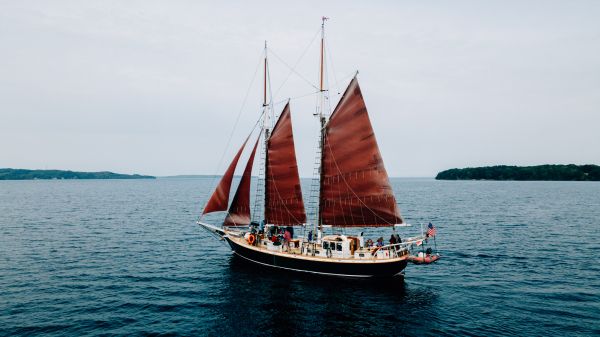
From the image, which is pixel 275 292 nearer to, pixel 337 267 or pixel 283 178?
pixel 337 267

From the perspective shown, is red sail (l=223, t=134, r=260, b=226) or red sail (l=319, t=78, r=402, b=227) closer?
red sail (l=319, t=78, r=402, b=227)

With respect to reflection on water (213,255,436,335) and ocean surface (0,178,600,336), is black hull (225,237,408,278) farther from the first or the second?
ocean surface (0,178,600,336)

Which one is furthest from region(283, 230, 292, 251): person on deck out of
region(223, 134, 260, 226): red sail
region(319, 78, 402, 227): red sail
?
region(223, 134, 260, 226): red sail

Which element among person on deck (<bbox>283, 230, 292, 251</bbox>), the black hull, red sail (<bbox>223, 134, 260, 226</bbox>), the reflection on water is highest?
red sail (<bbox>223, 134, 260, 226</bbox>)

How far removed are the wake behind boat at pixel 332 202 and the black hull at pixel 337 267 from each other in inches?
3.5

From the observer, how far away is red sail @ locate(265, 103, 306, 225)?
37375mm

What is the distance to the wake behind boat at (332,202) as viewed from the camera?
111ft

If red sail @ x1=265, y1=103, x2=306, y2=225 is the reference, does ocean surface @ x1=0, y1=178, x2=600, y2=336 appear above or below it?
below

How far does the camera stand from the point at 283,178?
124ft

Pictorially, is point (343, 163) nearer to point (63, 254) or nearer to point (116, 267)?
point (116, 267)

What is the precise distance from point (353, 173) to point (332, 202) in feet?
12.0

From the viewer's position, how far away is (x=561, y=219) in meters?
70.1

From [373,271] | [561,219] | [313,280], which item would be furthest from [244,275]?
[561,219]

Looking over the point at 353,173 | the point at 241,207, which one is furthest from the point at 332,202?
the point at 241,207
